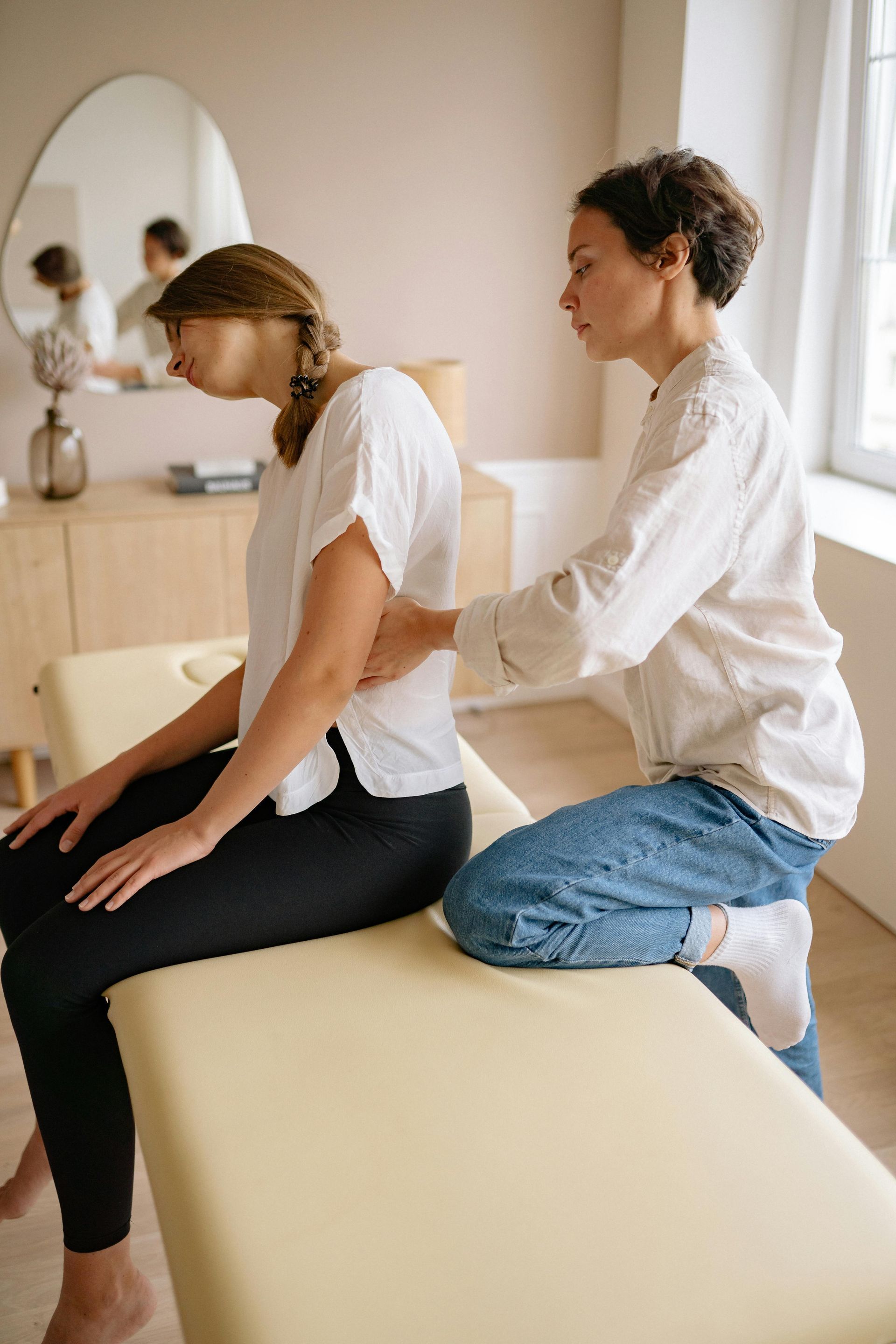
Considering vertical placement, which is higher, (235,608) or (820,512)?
(820,512)

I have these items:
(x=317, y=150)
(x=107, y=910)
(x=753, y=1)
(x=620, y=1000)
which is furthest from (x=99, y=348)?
(x=620, y=1000)

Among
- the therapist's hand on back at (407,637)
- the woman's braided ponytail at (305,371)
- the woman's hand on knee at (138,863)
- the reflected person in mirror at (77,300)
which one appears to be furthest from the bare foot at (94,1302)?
the reflected person in mirror at (77,300)

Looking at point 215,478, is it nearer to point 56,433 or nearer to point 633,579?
point 56,433

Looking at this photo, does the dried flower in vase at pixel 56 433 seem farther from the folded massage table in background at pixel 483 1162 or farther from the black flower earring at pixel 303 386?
the folded massage table in background at pixel 483 1162

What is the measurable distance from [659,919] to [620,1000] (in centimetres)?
15

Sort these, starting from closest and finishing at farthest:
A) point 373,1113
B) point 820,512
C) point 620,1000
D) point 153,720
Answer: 1. point 373,1113
2. point 620,1000
3. point 153,720
4. point 820,512

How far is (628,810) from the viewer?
4.51 feet

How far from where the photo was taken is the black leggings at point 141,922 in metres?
1.21

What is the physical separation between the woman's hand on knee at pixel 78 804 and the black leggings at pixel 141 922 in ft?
0.20

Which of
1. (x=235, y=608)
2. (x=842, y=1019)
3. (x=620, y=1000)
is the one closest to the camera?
(x=620, y=1000)

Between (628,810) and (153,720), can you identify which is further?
(153,720)

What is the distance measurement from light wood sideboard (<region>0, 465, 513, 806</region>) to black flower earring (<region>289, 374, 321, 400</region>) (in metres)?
1.41

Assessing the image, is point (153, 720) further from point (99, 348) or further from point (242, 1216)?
point (99, 348)

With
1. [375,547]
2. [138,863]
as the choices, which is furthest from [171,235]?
[138,863]
